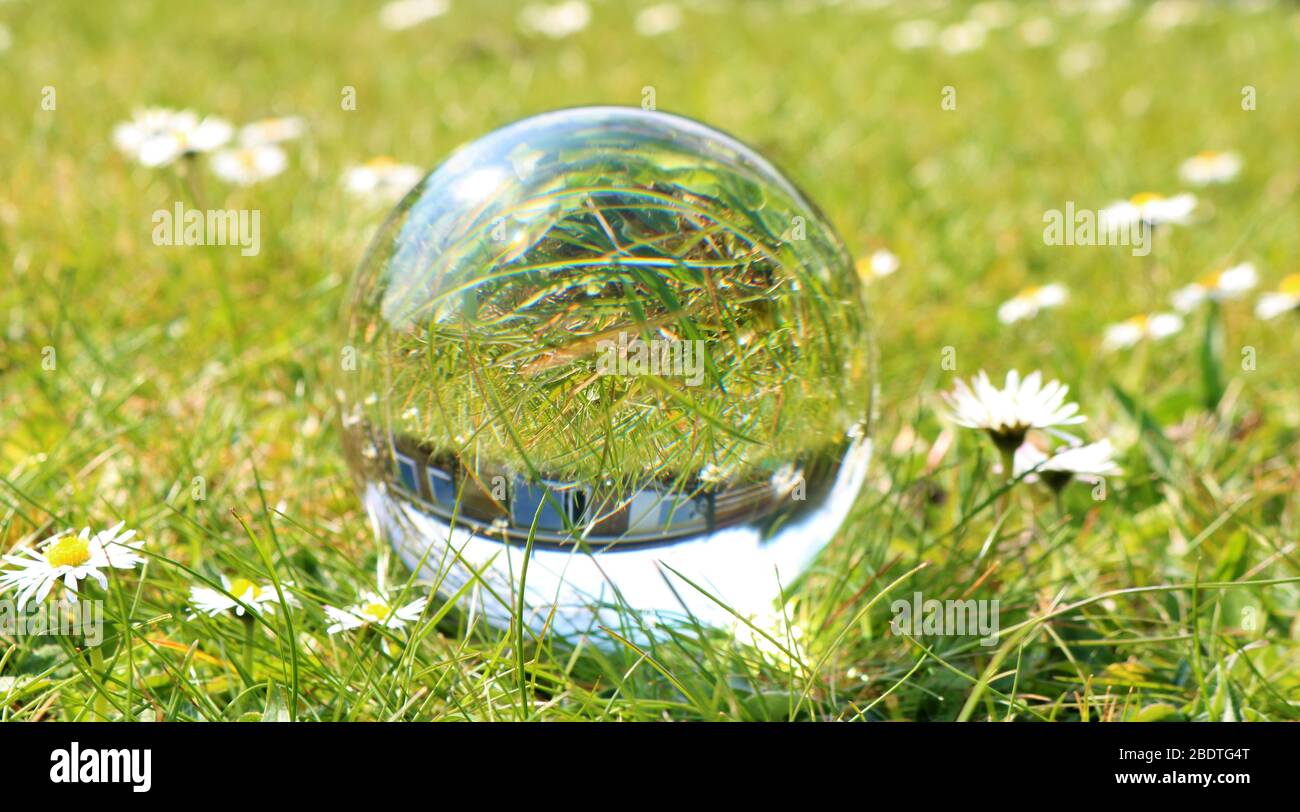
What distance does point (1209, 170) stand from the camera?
Answer: 422 centimetres

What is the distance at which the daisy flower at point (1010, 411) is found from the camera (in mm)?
1868

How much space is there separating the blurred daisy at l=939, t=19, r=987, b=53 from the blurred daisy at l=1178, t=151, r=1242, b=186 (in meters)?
2.34

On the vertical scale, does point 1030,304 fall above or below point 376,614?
above

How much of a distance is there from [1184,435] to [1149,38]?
549 cm

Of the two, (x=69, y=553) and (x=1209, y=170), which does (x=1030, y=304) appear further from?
(x=69, y=553)

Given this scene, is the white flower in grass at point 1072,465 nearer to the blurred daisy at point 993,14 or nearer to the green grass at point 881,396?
the green grass at point 881,396

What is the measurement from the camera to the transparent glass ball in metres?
1.65

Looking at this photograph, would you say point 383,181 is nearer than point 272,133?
Yes

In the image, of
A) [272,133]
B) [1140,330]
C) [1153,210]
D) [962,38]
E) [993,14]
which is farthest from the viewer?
[993,14]

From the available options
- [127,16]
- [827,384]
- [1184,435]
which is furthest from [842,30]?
[827,384]

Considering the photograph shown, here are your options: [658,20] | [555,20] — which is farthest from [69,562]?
[658,20]

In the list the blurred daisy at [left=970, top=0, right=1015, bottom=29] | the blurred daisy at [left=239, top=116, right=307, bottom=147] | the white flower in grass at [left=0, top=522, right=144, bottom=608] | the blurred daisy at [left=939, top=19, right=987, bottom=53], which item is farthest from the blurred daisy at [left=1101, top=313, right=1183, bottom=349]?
the blurred daisy at [left=970, top=0, right=1015, bottom=29]

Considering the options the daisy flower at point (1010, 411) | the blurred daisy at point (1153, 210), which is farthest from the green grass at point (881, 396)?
the blurred daisy at point (1153, 210)

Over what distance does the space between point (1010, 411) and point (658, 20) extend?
5.65m
